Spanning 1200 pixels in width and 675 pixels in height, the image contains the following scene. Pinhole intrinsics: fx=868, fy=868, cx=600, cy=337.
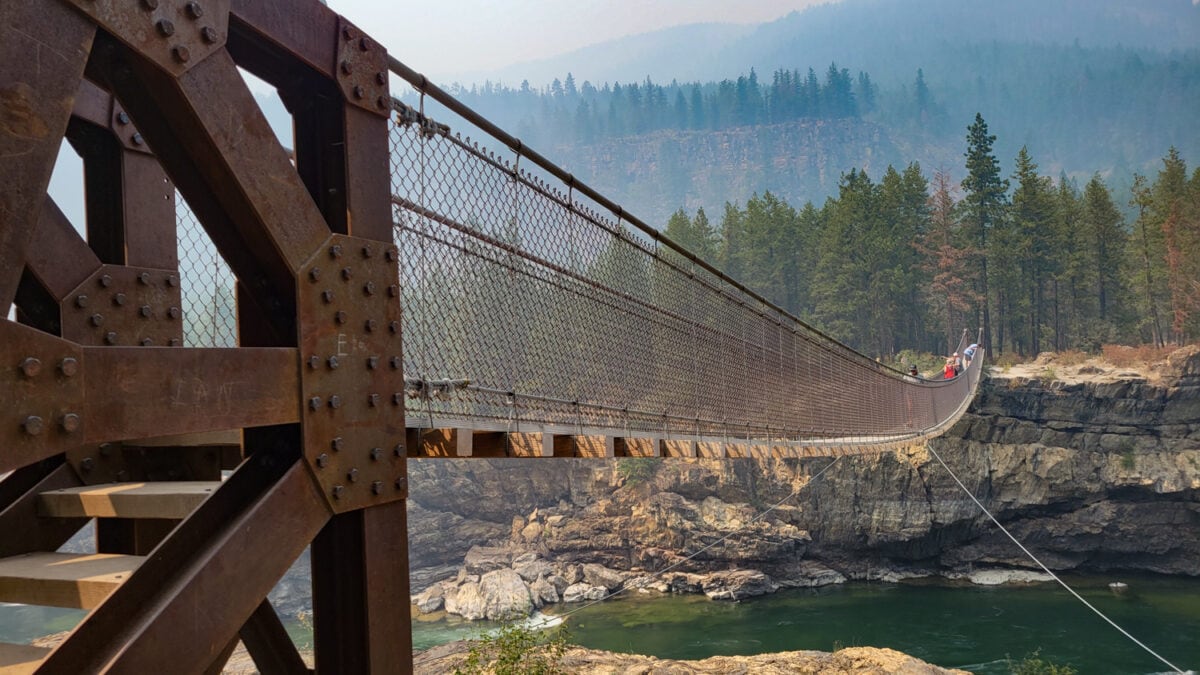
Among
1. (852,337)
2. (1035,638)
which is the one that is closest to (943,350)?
(852,337)

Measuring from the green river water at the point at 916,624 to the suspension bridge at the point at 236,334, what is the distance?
48.5ft

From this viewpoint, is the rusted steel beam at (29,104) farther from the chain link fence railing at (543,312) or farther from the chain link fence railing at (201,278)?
the chain link fence railing at (201,278)

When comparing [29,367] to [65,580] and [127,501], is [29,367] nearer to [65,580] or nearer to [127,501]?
[65,580]

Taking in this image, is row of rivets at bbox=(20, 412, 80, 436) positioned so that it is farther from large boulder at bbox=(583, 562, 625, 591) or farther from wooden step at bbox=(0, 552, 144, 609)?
large boulder at bbox=(583, 562, 625, 591)

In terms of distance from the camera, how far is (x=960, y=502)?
21656 millimetres

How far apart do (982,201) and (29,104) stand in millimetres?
31058

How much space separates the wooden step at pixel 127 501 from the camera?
1.76 meters

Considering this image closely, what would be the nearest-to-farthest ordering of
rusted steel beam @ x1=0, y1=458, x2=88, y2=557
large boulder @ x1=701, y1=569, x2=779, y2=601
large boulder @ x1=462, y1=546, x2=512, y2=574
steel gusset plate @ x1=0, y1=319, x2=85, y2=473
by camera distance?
steel gusset plate @ x1=0, y1=319, x2=85, y2=473, rusted steel beam @ x1=0, y1=458, x2=88, y2=557, large boulder @ x1=701, y1=569, x2=779, y2=601, large boulder @ x1=462, y1=546, x2=512, y2=574

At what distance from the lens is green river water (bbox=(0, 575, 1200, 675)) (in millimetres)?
16422

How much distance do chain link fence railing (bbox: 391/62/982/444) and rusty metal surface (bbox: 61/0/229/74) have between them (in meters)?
0.60

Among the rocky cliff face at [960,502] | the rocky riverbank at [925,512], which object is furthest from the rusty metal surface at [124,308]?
the rocky cliff face at [960,502]

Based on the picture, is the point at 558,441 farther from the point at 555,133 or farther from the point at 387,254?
the point at 555,133

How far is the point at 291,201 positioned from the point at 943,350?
3282 cm

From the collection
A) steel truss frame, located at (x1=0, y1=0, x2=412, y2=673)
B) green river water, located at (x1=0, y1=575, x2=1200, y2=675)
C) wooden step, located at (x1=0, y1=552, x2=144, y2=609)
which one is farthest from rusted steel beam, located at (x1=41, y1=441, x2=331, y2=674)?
green river water, located at (x1=0, y1=575, x2=1200, y2=675)
